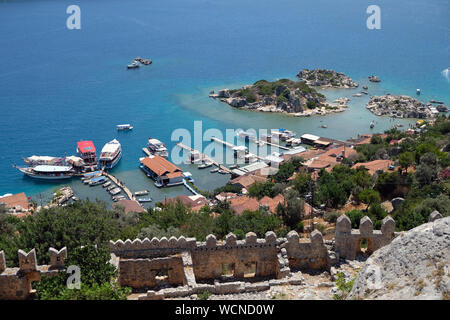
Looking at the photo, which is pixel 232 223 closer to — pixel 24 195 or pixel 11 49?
pixel 24 195

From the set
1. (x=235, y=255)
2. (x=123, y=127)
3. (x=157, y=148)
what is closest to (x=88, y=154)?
(x=157, y=148)

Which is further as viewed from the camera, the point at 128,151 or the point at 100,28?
the point at 100,28

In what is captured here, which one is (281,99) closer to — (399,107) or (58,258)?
(399,107)

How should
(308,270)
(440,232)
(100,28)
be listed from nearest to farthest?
(440,232) → (308,270) → (100,28)

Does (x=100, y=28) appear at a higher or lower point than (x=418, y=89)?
higher

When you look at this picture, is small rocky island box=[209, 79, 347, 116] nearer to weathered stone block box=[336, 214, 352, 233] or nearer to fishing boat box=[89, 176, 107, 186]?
fishing boat box=[89, 176, 107, 186]

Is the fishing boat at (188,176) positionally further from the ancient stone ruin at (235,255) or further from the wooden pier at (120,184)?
the ancient stone ruin at (235,255)

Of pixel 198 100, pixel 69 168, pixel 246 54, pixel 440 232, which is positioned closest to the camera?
pixel 440 232

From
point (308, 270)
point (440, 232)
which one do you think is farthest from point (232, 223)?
point (440, 232)
